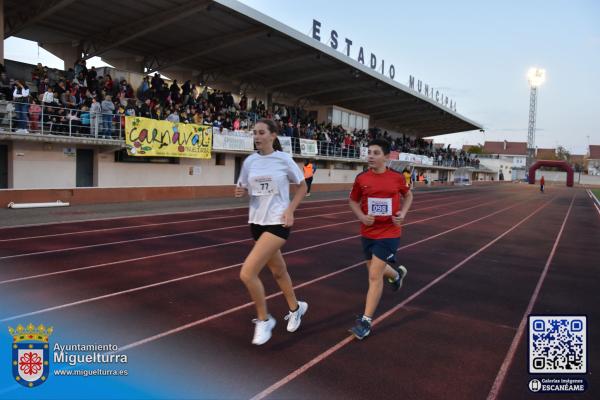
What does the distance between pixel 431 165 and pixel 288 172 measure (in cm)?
4969

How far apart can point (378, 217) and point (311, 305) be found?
163cm

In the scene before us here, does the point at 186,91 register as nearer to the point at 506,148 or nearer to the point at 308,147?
the point at 308,147

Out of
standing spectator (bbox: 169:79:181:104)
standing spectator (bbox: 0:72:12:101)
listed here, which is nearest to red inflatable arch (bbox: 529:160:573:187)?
standing spectator (bbox: 169:79:181:104)

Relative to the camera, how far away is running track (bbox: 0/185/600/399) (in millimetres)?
3670

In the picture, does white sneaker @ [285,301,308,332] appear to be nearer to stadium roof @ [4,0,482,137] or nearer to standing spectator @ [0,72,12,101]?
standing spectator @ [0,72,12,101]

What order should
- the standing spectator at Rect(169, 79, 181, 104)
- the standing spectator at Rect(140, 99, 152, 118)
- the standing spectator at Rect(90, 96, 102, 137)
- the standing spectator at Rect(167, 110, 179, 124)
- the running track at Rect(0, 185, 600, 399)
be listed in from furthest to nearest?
the standing spectator at Rect(169, 79, 181, 104)
the standing spectator at Rect(167, 110, 179, 124)
the standing spectator at Rect(140, 99, 152, 118)
the standing spectator at Rect(90, 96, 102, 137)
the running track at Rect(0, 185, 600, 399)

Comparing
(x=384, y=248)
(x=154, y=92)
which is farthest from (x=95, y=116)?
(x=384, y=248)

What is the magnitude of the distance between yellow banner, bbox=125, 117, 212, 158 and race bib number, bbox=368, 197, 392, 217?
1454 cm

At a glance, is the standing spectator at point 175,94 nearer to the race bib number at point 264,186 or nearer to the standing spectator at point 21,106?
the standing spectator at point 21,106

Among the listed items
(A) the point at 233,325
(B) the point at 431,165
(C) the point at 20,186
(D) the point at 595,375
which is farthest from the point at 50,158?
(B) the point at 431,165

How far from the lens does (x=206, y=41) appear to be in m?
23.2

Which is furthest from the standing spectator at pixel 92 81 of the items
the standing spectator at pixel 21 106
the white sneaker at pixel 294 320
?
the white sneaker at pixel 294 320

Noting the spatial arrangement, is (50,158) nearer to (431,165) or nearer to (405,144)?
(405,144)

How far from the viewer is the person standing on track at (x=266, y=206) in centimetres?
405
